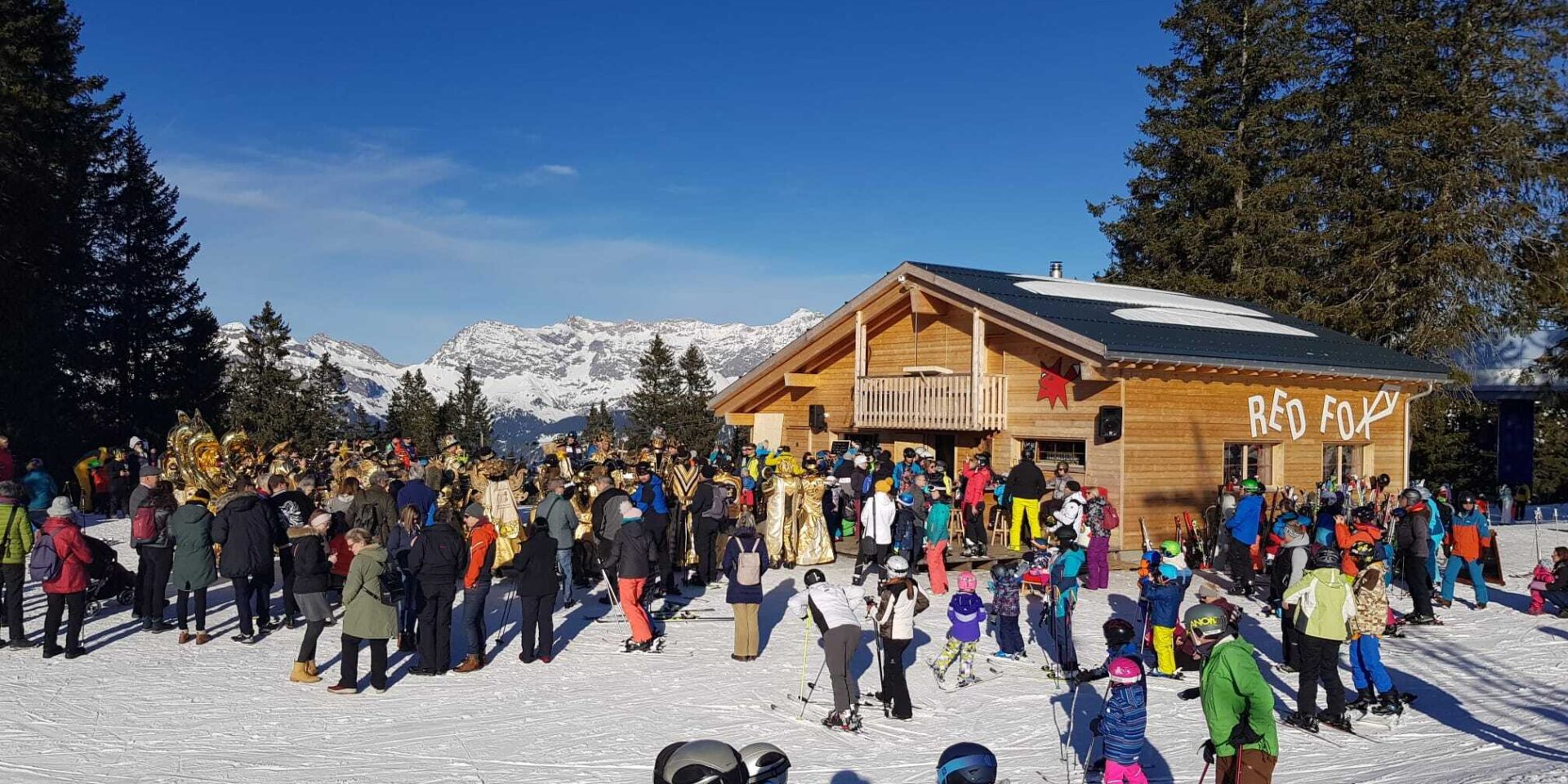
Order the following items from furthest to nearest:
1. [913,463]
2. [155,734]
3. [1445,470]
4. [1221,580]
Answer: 1. [1445,470]
2. [913,463]
3. [1221,580]
4. [155,734]

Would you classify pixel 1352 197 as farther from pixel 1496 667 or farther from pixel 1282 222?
pixel 1496 667

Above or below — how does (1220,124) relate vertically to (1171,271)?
above

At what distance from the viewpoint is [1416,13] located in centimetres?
3147

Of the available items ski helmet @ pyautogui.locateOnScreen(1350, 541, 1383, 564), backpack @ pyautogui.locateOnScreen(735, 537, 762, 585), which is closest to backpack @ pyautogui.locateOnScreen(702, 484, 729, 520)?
backpack @ pyautogui.locateOnScreen(735, 537, 762, 585)

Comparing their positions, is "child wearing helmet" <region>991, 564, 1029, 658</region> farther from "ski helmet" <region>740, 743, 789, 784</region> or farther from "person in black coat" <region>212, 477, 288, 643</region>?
"person in black coat" <region>212, 477, 288, 643</region>

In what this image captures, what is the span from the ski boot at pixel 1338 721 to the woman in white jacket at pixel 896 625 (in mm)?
3535

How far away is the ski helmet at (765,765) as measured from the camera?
4555 millimetres

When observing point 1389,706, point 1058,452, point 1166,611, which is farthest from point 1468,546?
point 1058,452

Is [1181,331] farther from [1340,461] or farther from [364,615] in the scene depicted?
[364,615]

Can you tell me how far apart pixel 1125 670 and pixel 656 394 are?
5357 cm

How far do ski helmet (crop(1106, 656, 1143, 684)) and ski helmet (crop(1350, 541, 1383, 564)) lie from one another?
512 cm

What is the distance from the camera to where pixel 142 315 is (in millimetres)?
38406

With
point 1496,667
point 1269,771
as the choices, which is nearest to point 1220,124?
point 1496,667

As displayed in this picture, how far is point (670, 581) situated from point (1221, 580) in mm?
8374
